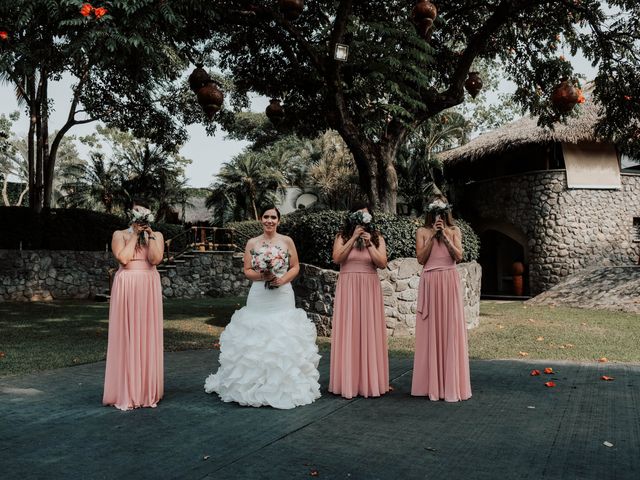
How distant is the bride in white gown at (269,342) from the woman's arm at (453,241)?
1.50 meters

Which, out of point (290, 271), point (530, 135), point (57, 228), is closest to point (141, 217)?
point (290, 271)

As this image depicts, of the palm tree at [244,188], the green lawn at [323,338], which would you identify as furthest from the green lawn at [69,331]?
the palm tree at [244,188]

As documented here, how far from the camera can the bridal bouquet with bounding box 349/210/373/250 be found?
5.71 metres

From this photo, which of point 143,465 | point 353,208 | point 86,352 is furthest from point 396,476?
point 86,352

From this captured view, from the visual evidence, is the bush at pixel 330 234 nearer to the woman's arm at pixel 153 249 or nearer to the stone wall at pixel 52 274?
the woman's arm at pixel 153 249

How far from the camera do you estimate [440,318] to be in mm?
5652

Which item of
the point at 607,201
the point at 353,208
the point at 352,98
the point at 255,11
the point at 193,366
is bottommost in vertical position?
the point at 193,366

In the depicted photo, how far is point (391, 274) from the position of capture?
10.6m

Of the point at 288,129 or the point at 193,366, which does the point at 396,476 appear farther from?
the point at 288,129

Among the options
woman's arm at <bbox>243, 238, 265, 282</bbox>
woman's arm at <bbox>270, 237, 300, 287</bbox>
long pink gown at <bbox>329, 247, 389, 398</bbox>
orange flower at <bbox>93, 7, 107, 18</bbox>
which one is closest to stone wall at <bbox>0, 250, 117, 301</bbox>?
orange flower at <bbox>93, 7, 107, 18</bbox>

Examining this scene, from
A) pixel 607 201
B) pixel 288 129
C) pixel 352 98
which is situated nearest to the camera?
pixel 352 98

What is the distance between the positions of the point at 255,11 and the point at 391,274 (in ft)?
18.3

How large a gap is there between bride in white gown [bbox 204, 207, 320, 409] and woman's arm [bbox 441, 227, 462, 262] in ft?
4.92

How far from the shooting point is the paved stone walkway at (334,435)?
141 inches
